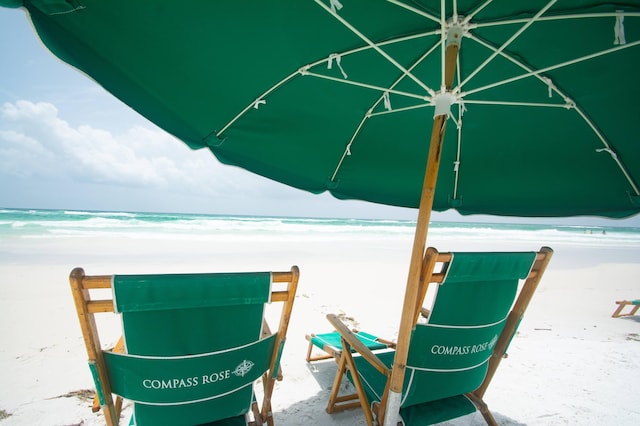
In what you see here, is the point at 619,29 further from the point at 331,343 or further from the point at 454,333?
the point at 331,343

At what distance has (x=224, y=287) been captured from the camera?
137 cm

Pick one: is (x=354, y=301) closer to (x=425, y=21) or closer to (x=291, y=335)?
(x=291, y=335)

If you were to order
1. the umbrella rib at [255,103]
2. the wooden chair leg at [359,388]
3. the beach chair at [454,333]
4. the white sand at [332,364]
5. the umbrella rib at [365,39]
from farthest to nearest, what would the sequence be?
the white sand at [332,364] → the umbrella rib at [255,103] → the wooden chair leg at [359,388] → the beach chair at [454,333] → the umbrella rib at [365,39]

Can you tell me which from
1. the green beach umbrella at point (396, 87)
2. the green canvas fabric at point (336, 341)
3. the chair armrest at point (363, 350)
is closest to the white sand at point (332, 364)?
the green canvas fabric at point (336, 341)

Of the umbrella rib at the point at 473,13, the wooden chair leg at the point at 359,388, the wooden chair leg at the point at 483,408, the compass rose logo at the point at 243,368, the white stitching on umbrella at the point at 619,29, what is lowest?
the wooden chair leg at the point at 483,408

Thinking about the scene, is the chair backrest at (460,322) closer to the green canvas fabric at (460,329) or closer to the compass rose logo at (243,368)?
the green canvas fabric at (460,329)

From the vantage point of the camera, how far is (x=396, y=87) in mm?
2188

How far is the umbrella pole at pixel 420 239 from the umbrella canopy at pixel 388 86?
0.22 feet

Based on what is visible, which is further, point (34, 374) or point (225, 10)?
point (34, 374)

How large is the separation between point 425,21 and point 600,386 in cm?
371

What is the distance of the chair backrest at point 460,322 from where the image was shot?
65.8 inches

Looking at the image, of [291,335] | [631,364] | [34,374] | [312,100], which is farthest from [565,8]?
[34,374]

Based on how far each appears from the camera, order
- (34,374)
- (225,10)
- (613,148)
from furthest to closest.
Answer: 1. (34,374)
2. (613,148)
3. (225,10)

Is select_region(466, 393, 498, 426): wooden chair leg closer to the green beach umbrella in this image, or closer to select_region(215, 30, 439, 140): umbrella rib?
the green beach umbrella
